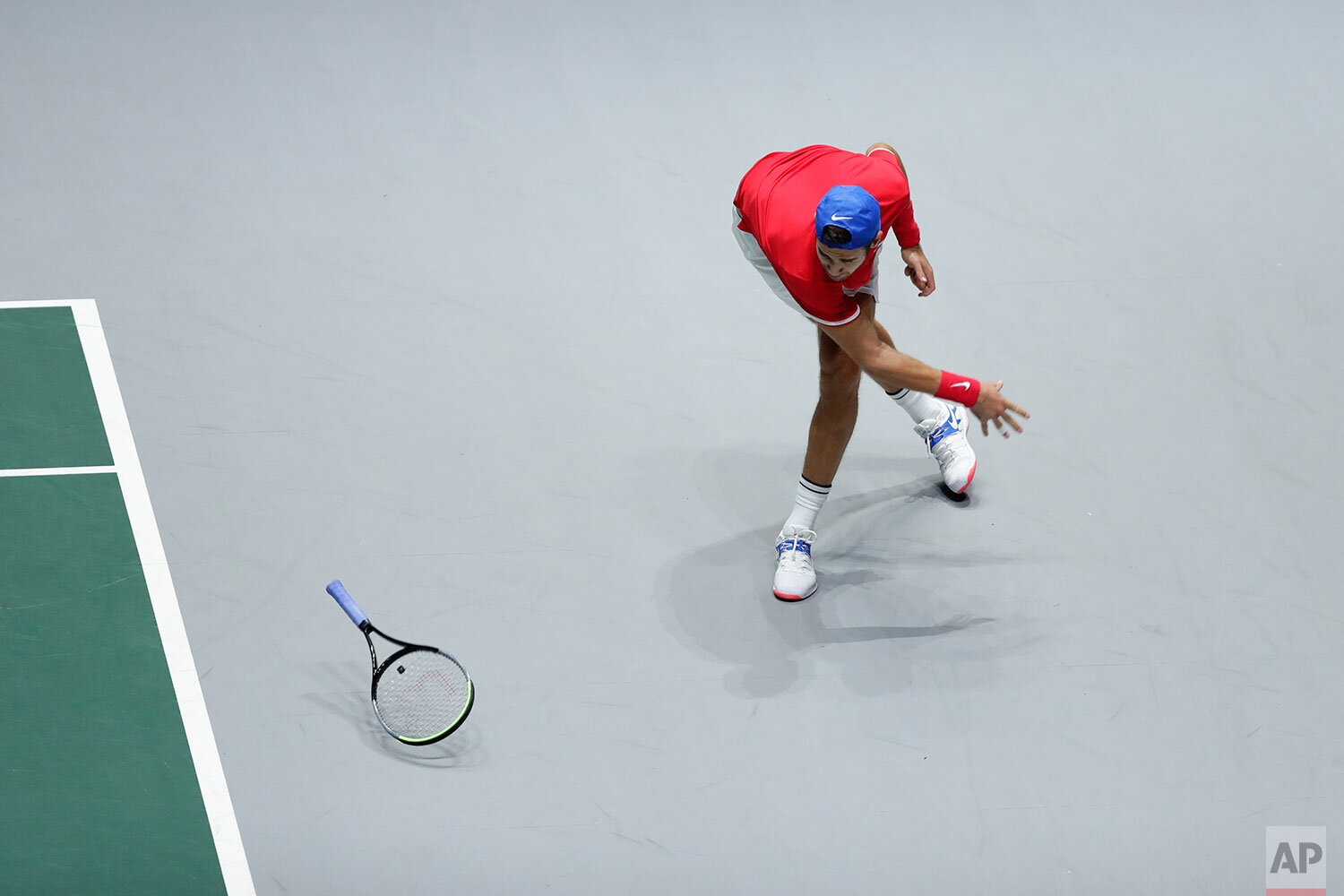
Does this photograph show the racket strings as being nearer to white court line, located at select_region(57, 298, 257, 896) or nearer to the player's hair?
white court line, located at select_region(57, 298, 257, 896)

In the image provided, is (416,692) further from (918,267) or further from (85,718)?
(918,267)

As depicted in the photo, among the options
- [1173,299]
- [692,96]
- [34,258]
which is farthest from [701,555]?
[34,258]

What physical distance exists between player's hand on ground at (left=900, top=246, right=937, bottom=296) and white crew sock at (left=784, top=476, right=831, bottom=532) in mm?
713

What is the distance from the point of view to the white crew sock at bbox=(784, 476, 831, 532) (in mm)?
3893

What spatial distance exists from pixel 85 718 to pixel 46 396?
1.42 m

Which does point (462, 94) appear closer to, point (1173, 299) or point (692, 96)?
point (692, 96)

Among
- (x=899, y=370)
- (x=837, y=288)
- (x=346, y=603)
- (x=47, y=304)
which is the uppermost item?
(x=47, y=304)

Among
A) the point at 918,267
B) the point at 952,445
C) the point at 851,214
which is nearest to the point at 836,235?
the point at 851,214

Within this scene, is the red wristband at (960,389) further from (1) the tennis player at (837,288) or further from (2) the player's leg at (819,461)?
(2) the player's leg at (819,461)

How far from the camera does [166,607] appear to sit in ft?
12.4


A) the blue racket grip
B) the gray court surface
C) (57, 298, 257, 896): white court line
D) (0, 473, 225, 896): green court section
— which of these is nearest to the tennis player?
the gray court surface

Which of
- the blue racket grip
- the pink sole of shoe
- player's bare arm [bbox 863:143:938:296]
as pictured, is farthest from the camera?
the pink sole of shoe

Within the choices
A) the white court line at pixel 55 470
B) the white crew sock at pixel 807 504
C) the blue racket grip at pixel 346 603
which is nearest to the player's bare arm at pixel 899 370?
the white crew sock at pixel 807 504

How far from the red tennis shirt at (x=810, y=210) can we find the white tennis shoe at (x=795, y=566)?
83cm
